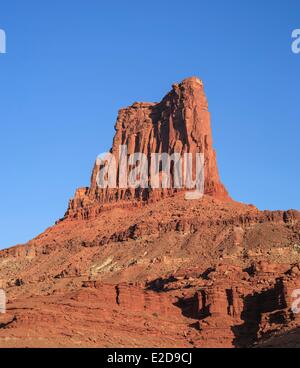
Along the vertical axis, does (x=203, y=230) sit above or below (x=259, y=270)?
above

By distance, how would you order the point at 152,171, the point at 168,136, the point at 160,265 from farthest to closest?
the point at 168,136
the point at 152,171
the point at 160,265

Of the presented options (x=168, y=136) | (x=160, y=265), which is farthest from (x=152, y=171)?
(x=160, y=265)

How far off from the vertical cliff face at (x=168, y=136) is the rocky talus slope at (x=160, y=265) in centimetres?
21

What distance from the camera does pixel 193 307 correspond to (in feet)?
282

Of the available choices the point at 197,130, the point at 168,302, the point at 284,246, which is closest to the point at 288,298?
the point at 168,302

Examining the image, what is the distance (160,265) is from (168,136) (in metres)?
42.8

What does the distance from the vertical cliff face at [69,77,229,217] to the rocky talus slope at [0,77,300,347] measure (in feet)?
0.68

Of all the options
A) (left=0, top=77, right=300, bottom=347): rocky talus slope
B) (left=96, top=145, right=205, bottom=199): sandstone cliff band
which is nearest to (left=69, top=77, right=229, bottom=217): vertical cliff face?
(left=0, top=77, right=300, bottom=347): rocky talus slope

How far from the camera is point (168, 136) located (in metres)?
149

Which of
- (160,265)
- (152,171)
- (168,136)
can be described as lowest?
(160,265)

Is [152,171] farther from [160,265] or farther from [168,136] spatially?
[160,265]

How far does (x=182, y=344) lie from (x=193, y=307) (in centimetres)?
1113
